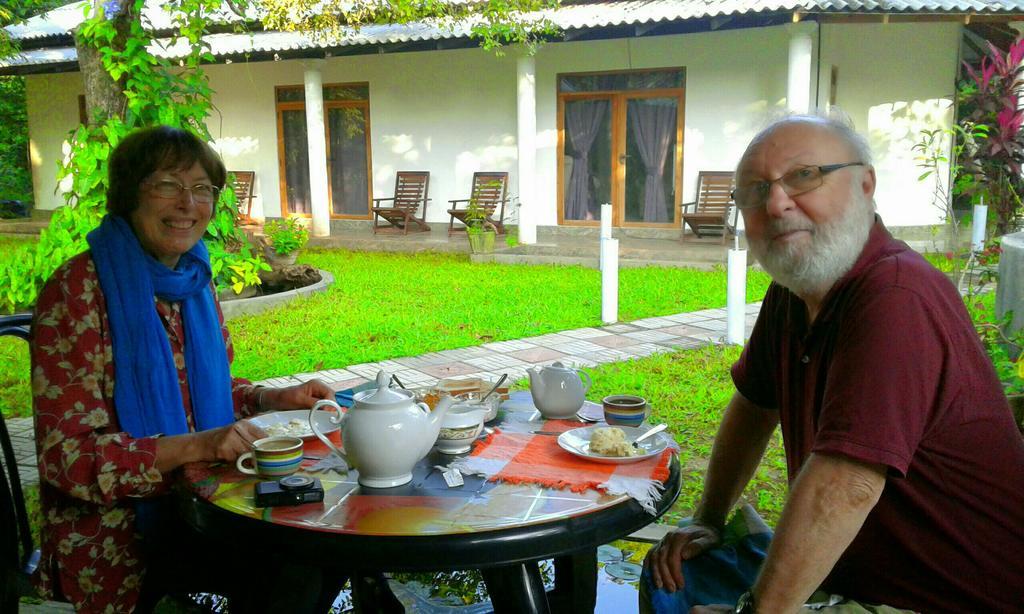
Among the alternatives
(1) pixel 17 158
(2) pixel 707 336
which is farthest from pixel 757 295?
(1) pixel 17 158

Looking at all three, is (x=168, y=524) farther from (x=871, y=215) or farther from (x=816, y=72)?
(x=816, y=72)

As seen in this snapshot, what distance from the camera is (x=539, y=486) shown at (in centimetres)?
173

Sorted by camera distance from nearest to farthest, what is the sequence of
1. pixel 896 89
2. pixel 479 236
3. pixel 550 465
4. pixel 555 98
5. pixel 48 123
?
pixel 550 465 < pixel 479 236 < pixel 896 89 < pixel 555 98 < pixel 48 123

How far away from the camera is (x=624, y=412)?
2.12 meters

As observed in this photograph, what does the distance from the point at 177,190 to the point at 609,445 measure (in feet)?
4.18

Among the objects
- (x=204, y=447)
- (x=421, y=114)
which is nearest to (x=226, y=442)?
(x=204, y=447)

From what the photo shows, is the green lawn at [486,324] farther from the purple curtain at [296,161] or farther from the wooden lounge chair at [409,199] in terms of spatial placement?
the purple curtain at [296,161]

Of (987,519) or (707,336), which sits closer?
(987,519)

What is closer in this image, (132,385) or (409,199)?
(132,385)

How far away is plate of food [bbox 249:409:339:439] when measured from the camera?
2.07 m

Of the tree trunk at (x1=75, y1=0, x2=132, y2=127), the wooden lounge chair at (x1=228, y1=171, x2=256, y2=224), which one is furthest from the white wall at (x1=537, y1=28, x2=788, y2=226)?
A: the tree trunk at (x1=75, y1=0, x2=132, y2=127)

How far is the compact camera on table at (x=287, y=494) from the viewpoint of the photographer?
5.37 feet

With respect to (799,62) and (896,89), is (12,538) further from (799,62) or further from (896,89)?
(896,89)

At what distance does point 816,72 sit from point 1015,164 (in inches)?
103
